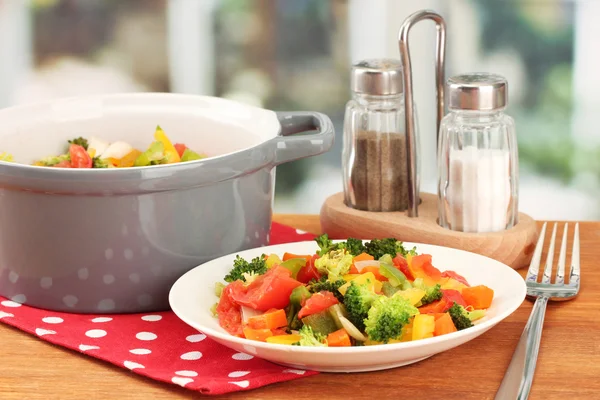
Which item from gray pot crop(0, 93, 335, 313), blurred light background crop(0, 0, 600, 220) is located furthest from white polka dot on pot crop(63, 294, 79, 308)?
blurred light background crop(0, 0, 600, 220)

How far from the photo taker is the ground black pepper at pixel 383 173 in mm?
1425

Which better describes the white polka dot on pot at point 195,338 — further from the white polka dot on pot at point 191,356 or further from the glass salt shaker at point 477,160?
the glass salt shaker at point 477,160

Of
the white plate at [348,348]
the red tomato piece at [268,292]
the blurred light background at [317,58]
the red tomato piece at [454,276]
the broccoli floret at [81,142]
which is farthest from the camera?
the blurred light background at [317,58]

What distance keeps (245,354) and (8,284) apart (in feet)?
1.26

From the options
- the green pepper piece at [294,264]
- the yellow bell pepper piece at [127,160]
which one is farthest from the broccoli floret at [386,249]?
the yellow bell pepper piece at [127,160]

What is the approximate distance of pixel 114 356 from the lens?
1010 millimetres

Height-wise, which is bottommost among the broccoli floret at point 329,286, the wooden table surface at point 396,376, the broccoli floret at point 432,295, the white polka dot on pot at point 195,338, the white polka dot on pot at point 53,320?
the wooden table surface at point 396,376

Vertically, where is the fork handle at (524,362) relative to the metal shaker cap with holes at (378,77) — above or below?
below

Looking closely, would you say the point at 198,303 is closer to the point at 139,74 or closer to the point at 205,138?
the point at 205,138

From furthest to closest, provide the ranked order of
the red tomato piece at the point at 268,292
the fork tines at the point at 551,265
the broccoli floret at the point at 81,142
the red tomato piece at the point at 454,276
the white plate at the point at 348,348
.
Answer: the broccoli floret at the point at 81,142
the fork tines at the point at 551,265
the red tomato piece at the point at 454,276
the red tomato piece at the point at 268,292
the white plate at the point at 348,348

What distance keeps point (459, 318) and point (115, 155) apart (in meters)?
0.64

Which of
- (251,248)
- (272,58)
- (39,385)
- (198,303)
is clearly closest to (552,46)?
(272,58)

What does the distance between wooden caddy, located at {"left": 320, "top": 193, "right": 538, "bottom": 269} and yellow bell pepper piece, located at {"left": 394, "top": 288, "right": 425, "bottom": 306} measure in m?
0.31

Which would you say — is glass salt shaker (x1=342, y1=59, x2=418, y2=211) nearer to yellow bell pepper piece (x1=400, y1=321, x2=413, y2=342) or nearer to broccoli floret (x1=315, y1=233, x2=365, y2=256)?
broccoli floret (x1=315, y1=233, x2=365, y2=256)
